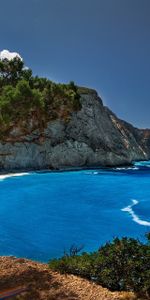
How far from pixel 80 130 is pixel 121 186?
133 ft

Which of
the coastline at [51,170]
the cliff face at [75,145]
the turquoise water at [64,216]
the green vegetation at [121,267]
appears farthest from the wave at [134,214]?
the cliff face at [75,145]

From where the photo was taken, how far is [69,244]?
20922mm

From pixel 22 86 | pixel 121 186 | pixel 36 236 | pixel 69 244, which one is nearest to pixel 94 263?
pixel 22 86

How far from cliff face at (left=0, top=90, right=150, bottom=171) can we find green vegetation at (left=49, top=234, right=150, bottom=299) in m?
58.6

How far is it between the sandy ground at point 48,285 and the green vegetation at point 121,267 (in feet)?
1.09

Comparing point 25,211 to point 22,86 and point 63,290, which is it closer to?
point 22,86

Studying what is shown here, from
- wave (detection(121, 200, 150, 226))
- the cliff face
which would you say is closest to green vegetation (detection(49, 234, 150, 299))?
A: wave (detection(121, 200, 150, 226))

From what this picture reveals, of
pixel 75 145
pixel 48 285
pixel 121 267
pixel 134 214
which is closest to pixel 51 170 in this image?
pixel 75 145

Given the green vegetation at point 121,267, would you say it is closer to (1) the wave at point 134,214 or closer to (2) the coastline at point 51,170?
(1) the wave at point 134,214

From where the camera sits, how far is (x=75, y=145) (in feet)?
277

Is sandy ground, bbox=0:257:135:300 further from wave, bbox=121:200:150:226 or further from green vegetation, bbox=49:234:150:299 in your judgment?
wave, bbox=121:200:150:226

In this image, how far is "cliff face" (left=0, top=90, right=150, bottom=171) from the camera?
241 feet

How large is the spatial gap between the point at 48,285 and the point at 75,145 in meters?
75.7

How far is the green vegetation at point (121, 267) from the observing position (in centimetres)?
876
